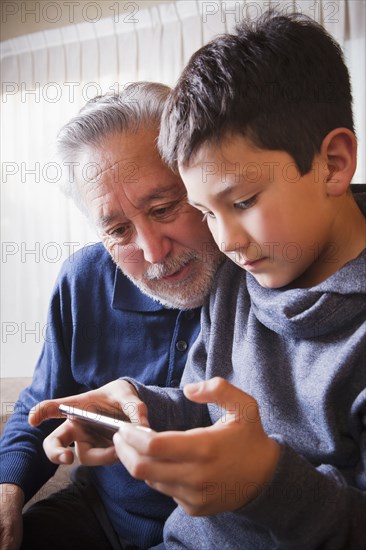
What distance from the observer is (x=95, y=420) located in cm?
82

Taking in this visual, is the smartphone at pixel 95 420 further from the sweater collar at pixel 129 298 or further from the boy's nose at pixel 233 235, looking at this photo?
the sweater collar at pixel 129 298

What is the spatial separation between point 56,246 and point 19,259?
0.96ft

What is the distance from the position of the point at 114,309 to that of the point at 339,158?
0.63 metres

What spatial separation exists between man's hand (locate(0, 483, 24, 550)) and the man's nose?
1.76ft

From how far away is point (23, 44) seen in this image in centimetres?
375

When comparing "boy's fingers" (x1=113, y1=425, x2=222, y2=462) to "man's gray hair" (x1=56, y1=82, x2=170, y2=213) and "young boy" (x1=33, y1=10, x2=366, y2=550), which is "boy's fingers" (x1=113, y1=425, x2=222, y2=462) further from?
"man's gray hair" (x1=56, y1=82, x2=170, y2=213)

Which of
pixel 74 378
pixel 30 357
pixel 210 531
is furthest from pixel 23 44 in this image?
pixel 210 531

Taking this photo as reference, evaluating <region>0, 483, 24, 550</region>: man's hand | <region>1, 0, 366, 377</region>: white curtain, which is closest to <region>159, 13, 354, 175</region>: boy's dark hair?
<region>0, 483, 24, 550</region>: man's hand

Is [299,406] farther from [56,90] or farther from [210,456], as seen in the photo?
[56,90]

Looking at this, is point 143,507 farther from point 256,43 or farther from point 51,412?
point 256,43

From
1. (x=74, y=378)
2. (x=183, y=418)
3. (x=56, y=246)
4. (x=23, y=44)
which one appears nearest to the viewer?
(x=183, y=418)

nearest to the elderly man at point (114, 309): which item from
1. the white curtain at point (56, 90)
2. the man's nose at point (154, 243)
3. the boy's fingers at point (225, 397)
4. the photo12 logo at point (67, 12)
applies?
the man's nose at point (154, 243)

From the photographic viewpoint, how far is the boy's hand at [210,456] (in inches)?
26.5

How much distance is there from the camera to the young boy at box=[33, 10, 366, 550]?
0.78 meters
